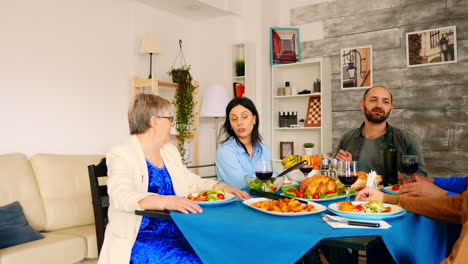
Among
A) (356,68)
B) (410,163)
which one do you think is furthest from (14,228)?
(356,68)

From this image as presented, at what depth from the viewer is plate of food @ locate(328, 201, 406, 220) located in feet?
4.62

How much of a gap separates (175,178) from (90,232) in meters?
1.27

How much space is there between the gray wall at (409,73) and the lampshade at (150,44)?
186 centimetres

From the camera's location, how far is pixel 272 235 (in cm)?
126

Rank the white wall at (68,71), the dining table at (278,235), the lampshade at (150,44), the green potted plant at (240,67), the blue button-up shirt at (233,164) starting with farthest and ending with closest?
1. the green potted plant at (240,67)
2. the lampshade at (150,44)
3. the white wall at (68,71)
4. the blue button-up shirt at (233,164)
5. the dining table at (278,235)

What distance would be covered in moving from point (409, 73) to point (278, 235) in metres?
3.71

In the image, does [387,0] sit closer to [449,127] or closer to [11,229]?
[449,127]

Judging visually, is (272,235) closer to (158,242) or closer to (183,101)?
(158,242)

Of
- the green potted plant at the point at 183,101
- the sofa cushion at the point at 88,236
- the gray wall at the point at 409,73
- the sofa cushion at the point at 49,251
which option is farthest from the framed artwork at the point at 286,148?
the sofa cushion at the point at 49,251

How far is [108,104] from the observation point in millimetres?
4359

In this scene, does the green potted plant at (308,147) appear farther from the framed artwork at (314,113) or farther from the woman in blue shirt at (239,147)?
the woman in blue shirt at (239,147)

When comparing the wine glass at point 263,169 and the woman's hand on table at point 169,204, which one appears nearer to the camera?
the woman's hand on table at point 169,204

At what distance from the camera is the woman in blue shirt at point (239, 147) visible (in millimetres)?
2539

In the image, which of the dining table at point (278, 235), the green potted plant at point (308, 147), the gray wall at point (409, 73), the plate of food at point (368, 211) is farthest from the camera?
the green potted plant at point (308, 147)
